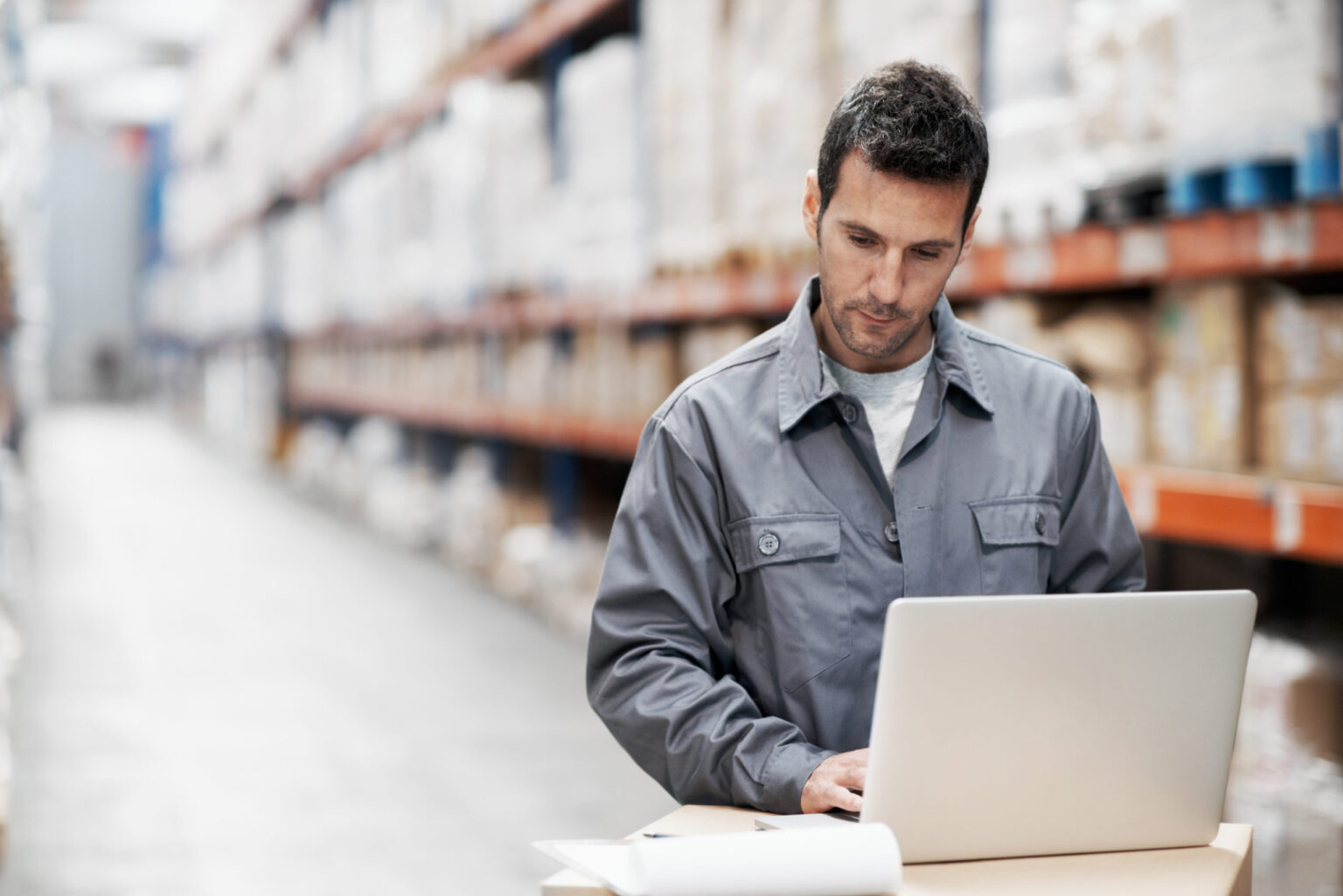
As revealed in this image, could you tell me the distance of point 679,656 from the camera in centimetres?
153

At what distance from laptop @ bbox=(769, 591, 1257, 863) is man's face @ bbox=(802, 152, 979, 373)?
434mm

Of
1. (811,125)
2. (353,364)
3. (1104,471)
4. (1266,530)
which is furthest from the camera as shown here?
(353,364)

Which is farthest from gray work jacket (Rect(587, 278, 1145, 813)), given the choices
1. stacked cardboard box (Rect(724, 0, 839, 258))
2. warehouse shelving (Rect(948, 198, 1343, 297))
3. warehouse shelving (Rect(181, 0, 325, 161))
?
warehouse shelving (Rect(181, 0, 325, 161))

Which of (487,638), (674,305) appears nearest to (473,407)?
(487,638)

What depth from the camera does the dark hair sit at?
143cm

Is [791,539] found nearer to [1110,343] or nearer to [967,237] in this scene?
[967,237]

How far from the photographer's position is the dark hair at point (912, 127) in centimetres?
143

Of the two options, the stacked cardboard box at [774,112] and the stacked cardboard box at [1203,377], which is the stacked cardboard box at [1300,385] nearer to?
the stacked cardboard box at [1203,377]

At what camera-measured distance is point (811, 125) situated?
143 inches

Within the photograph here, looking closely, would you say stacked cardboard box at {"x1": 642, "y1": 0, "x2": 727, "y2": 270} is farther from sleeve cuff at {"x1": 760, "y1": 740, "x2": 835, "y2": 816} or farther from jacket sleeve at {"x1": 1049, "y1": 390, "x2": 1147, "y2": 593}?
Result: sleeve cuff at {"x1": 760, "y1": 740, "x2": 835, "y2": 816}

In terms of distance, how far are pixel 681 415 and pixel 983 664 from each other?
532 mm

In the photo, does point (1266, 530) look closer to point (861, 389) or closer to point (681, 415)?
point (861, 389)

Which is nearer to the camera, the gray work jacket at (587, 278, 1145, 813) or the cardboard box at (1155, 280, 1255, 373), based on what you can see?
the gray work jacket at (587, 278, 1145, 813)

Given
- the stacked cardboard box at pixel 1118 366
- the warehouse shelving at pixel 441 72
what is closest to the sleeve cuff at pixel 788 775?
the stacked cardboard box at pixel 1118 366
